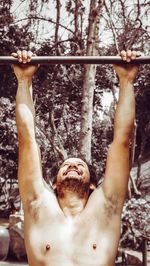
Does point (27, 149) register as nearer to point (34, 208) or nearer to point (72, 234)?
point (34, 208)

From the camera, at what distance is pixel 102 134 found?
52.1 feet

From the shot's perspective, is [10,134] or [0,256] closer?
[0,256]

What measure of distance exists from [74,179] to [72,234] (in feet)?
0.98

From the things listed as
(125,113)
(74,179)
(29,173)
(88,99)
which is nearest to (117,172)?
(74,179)

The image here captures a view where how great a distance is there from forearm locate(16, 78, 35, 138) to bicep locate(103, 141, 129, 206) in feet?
1.58

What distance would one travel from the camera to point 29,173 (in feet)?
8.61

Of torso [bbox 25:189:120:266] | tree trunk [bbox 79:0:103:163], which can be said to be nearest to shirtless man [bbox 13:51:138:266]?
torso [bbox 25:189:120:266]

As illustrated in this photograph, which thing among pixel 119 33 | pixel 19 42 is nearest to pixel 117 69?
pixel 119 33

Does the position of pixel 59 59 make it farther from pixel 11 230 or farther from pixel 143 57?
pixel 11 230

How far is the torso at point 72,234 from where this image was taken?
2.48 meters

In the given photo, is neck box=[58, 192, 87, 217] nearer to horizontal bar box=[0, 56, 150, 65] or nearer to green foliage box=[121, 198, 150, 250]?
horizontal bar box=[0, 56, 150, 65]

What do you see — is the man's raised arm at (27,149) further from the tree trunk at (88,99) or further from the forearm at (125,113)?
the tree trunk at (88,99)

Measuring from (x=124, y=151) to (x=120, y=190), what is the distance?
0.71ft

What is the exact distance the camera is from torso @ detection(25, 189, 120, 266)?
2.48 metres
